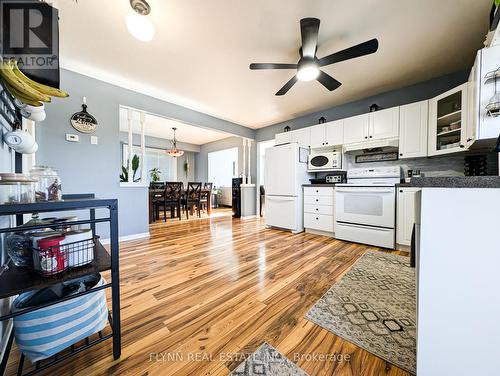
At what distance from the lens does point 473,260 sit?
62 centimetres

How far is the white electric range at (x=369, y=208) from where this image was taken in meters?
2.53

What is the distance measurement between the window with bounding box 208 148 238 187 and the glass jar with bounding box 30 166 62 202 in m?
5.95

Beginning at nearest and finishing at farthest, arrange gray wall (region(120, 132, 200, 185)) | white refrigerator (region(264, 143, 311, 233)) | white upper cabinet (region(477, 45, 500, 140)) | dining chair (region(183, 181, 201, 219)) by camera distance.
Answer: white upper cabinet (region(477, 45, 500, 140)) → white refrigerator (region(264, 143, 311, 233)) → dining chair (region(183, 181, 201, 219)) → gray wall (region(120, 132, 200, 185))

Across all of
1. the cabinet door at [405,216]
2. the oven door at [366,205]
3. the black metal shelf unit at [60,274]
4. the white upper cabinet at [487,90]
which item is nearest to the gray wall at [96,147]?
the black metal shelf unit at [60,274]

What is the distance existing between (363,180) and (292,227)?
146 centimetres

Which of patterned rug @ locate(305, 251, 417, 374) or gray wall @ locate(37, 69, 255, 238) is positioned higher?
gray wall @ locate(37, 69, 255, 238)

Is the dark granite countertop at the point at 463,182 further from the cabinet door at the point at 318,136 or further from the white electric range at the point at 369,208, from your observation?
the cabinet door at the point at 318,136

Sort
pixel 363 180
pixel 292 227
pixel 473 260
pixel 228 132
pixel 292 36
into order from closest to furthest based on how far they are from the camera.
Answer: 1. pixel 473 260
2. pixel 292 36
3. pixel 363 180
4. pixel 292 227
5. pixel 228 132

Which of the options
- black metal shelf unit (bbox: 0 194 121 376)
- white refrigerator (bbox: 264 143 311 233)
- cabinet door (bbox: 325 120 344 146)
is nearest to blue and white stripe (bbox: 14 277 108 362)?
black metal shelf unit (bbox: 0 194 121 376)

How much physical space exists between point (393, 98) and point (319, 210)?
224cm

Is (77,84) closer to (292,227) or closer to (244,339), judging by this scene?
(244,339)

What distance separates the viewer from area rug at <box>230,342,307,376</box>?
0.84 meters

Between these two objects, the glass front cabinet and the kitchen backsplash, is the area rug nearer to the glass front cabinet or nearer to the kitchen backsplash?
the glass front cabinet

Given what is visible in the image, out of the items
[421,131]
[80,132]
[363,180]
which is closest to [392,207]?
[363,180]
